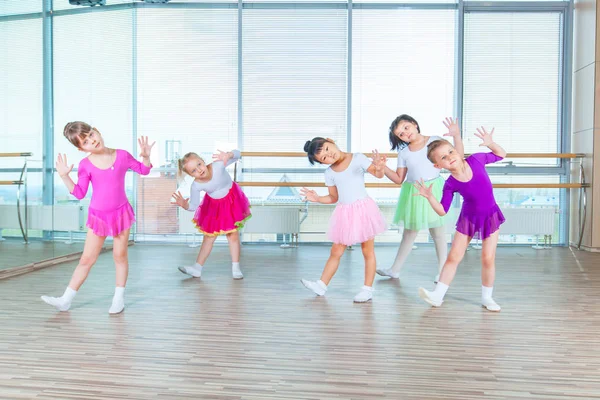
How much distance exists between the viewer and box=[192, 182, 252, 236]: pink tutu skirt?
3.78 m

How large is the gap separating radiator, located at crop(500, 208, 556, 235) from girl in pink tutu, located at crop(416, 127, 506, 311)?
2.87 metres

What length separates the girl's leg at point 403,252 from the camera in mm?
3814

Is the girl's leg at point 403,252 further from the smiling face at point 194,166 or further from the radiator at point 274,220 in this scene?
the radiator at point 274,220

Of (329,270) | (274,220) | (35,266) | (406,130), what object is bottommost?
(35,266)

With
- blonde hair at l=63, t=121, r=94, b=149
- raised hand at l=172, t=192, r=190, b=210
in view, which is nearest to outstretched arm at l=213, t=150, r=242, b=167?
raised hand at l=172, t=192, r=190, b=210

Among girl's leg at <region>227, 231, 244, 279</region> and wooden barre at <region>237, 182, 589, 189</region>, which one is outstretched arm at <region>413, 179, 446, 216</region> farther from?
wooden barre at <region>237, 182, 589, 189</region>

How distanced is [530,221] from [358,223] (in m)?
3.23

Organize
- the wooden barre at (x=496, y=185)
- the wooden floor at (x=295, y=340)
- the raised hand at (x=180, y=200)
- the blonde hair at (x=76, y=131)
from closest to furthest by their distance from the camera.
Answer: the wooden floor at (x=295, y=340) < the blonde hair at (x=76, y=131) < the raised hand at (x=180, y=200) < the wooden barre at (x=496, y=185)

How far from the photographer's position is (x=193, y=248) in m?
5.61

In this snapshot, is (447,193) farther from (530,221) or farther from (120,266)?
(530,221)

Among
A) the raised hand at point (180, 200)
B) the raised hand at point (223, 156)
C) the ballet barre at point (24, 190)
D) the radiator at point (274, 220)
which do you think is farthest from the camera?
the radiator at point (274, 220)

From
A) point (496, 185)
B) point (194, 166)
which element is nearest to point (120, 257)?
point (194, 166)

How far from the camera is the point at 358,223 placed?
3082mm

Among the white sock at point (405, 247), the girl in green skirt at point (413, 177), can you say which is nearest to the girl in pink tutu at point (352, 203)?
the girl in green skirt at point (413, 177)
